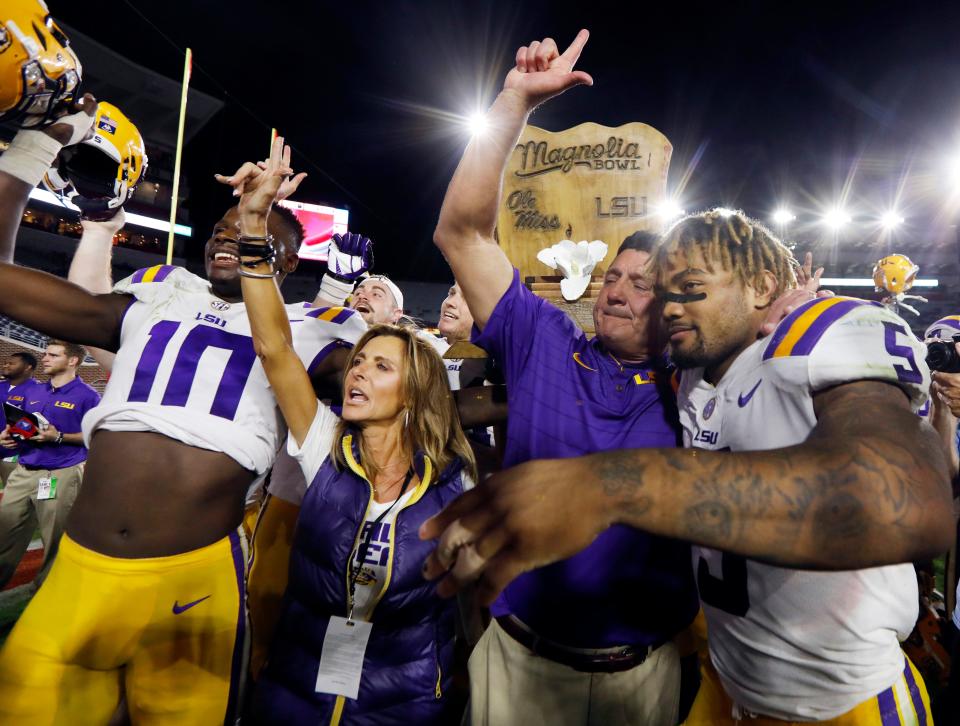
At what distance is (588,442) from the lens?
1706 millimetres

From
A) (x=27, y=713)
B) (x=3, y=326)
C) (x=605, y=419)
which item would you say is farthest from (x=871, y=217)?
(x=3, y=326)

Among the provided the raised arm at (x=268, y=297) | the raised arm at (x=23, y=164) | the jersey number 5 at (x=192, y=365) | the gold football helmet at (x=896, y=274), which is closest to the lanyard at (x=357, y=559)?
the raised arm at (x=268, y=297)

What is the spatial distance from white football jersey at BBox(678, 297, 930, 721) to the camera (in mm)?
2266

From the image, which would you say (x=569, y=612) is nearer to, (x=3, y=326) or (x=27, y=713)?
(x=27, y=713)

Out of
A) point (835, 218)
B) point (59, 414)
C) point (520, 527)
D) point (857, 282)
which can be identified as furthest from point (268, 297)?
point (857, 282)

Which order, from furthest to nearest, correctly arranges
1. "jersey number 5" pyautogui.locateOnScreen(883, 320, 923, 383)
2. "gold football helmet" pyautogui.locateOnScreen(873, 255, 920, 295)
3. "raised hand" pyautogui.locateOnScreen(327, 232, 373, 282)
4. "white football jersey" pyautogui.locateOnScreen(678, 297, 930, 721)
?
"gold football helmet" pyautogui.locateOnScreen(873, 255, 920, 295) < "raised hand" pyautogui.locateOnScreen(327, 232, 373, 282) < "white football jersey" pyautogui.locateOnScreen(678, 297, 930, 721) < "jersey number 5" pyautogui.locateOnScreen(883, 320, 923, 383)

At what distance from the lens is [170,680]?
1.73 metres

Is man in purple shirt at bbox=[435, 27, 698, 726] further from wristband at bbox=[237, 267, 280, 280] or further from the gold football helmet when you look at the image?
the gold football helmet

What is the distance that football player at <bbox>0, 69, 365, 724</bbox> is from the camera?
1694mm

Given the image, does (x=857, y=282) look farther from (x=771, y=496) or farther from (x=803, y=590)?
(x=771, y=496)

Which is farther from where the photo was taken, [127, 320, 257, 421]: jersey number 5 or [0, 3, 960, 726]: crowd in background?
[127, 320, 257, 421]: jersey number 5

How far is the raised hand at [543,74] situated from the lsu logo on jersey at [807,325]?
1.09 meters

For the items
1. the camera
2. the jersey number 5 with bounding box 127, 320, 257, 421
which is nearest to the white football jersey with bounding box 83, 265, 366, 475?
the jersey number 5 with bounding box 127, 320, 257, 421

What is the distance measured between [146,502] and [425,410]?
1105 millimetres
